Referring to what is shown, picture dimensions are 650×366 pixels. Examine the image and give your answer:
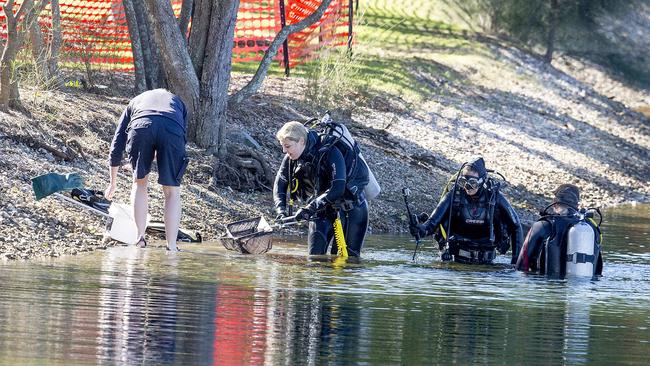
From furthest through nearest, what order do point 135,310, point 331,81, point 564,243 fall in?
point 331,81 → point 564,243 → point 135,310

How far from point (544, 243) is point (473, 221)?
0.89m

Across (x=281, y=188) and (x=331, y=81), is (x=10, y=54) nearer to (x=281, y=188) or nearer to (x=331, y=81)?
(x=281, y=188)

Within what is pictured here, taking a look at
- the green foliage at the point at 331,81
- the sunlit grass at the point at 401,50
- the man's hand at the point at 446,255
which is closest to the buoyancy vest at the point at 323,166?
the man's hand at the point at 446,255

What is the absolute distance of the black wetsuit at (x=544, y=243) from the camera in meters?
13.1

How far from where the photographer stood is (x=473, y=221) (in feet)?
45.5

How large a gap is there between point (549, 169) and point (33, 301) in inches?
581

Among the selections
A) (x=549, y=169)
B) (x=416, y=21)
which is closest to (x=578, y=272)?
(x=549, y=169)

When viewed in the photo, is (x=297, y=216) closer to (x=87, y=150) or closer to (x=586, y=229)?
(x=586, y=229)

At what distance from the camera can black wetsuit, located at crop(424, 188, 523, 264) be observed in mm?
13812

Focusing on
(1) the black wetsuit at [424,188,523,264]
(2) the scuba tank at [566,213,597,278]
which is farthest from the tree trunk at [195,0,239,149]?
(2) the scuba tank at [566,213,597,278]

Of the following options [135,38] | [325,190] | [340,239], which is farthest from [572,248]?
[135,38]

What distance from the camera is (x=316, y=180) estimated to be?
13273 mm

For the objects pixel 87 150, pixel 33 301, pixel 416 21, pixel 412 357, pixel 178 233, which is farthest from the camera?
pixel 416 21

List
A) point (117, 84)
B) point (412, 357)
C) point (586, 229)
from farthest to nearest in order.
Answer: point (117, 84) → point (586, 229) → point (412, 357)
